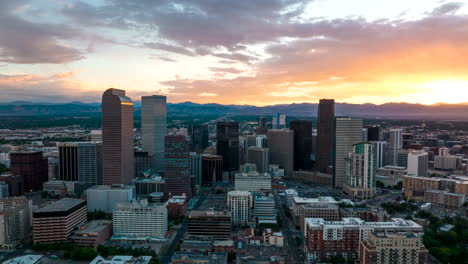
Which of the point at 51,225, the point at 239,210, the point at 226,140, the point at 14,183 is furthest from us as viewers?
the point at 226,140

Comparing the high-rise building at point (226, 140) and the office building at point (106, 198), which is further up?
the high-rise building at point (226, 140)

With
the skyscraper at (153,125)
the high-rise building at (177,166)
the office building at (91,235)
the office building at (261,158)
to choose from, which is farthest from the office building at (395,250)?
the skyscraper at (153,125)

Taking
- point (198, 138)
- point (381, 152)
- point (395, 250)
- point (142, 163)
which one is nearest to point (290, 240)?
point (395, 250)

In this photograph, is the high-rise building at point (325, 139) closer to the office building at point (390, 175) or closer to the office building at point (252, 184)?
the office building at point (390, 175)

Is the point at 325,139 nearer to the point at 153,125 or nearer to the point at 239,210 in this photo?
the point at 153,125

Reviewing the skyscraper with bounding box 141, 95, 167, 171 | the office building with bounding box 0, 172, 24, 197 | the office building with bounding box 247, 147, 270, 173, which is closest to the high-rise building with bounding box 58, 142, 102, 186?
the office building with bounding box 0, 172, 24, 197
